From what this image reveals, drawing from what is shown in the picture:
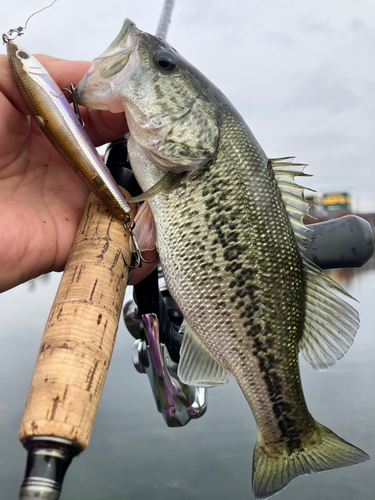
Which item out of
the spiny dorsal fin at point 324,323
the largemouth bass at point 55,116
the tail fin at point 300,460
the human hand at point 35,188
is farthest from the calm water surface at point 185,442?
the largemouth bass at point 55,116

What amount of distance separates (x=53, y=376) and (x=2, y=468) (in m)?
2.24

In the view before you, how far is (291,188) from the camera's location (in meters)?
1.50

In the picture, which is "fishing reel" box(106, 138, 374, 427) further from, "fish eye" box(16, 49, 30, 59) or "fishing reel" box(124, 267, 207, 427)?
"fish eye" box(16, 49, 30, 59)

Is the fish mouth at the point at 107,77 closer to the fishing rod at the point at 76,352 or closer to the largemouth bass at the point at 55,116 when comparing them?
the largemouth bass at the point at 55,116

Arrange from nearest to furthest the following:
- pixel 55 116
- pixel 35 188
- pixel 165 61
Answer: pixel 55 116, pixel 165 61, pixel 35 188

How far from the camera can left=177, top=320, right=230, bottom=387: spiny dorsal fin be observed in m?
1.39

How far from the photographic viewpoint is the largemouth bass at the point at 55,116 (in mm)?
1266

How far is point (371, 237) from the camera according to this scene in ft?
4.64

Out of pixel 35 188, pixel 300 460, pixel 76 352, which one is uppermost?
pixel 35 188

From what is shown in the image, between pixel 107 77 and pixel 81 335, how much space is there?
3.22 feet

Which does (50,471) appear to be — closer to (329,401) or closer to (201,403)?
(201,403)

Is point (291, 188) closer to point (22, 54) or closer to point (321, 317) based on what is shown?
point (321, 317)

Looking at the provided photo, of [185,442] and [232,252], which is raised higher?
[232,252]

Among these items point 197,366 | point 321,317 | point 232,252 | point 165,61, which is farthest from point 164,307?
point 165,61
